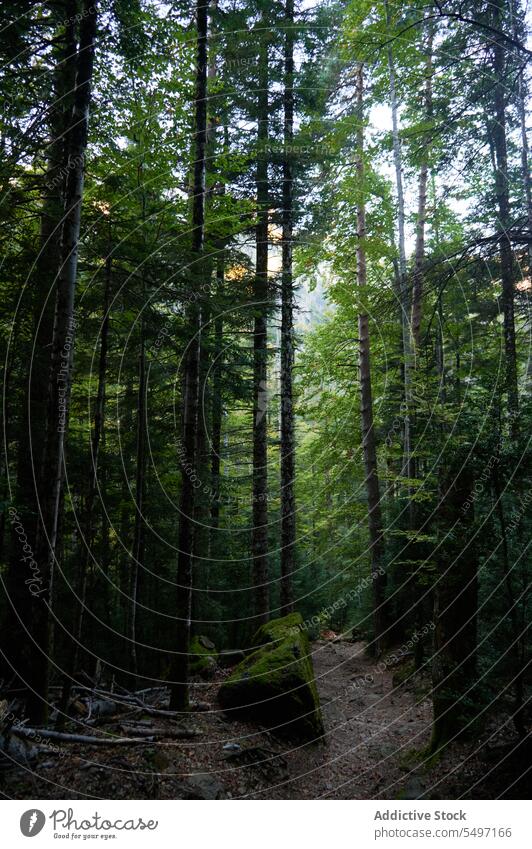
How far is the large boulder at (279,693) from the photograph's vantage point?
8.05m

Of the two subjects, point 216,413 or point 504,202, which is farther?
point 216,413

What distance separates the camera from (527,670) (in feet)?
18.6

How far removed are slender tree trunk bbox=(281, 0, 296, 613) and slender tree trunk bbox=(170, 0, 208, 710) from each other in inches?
178

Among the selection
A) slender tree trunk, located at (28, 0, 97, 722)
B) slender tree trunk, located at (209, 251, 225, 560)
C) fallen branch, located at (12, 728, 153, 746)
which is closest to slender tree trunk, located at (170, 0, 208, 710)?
fallen branch, located at (12, 728, 153, 746)

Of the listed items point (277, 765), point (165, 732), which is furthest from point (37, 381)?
point (277, 765)

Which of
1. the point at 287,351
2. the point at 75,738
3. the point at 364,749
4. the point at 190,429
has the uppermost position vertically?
the point at 287,351

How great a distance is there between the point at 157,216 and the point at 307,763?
10980 millimetres

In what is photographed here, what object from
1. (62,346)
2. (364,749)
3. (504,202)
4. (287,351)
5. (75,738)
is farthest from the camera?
(287,351)

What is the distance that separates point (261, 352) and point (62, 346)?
7.87 metres

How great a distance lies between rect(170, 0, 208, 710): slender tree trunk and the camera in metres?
8.18

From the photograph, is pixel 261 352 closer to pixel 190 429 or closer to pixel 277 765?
pixel 190 429

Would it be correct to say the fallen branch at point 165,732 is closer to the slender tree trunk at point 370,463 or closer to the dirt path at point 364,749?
the dirt path at point 364,749

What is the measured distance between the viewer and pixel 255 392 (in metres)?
14.8

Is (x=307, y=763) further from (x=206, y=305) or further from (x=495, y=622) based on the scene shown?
(x=206, y=305)
